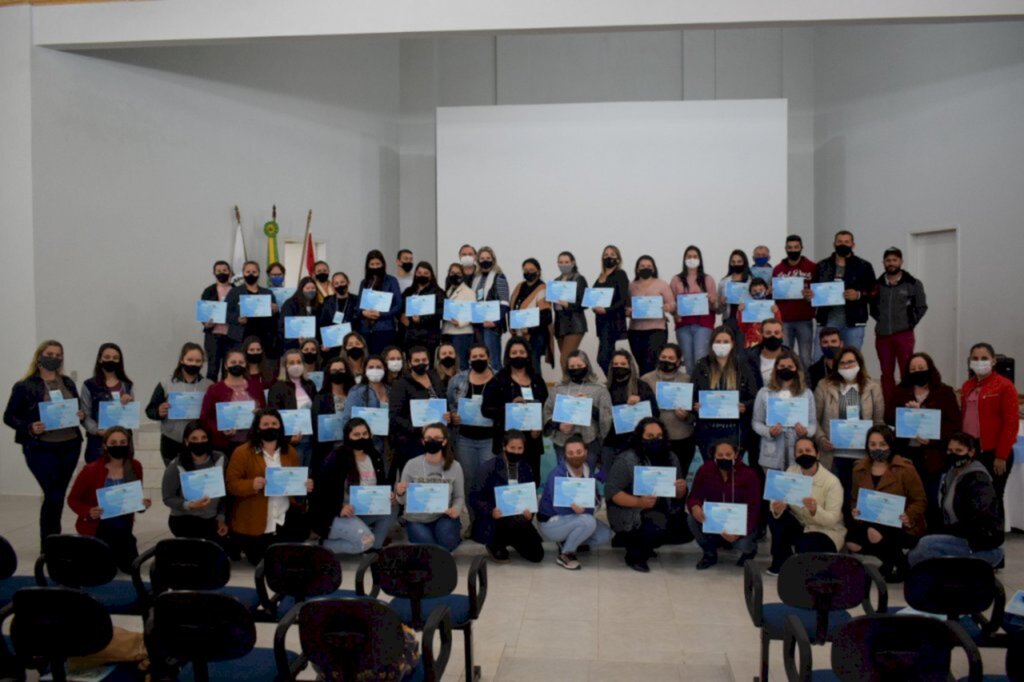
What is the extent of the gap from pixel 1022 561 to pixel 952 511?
148 cm

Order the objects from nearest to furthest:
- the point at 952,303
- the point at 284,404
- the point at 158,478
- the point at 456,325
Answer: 1. the point at 284,404
2. the point at 456,325
3. the point at 158,478
4. the point at 952,303

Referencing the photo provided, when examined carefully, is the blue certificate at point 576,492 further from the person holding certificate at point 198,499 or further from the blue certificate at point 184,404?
the blue certificate at point 184,404

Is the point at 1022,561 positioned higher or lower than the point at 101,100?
lower

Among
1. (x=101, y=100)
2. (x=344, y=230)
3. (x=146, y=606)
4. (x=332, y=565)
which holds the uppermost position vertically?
(x=101, y=100)

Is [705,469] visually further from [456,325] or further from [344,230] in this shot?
[344,230]

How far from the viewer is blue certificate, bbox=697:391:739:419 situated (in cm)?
765

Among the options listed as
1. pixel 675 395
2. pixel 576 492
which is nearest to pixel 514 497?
pixel 576 492

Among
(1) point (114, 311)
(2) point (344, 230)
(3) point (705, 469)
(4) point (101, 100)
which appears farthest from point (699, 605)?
(2) point (344, 230)

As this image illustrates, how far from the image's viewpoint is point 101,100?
10.8m

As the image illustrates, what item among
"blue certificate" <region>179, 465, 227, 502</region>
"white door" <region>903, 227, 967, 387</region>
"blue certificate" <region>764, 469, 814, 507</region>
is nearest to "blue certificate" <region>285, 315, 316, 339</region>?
"blue certificate" <region>179, 465, 227, 502</region>

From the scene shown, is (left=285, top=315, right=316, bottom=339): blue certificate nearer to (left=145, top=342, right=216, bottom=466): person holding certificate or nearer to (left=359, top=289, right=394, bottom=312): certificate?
(left=359, top=289, right=394, bottom=312): certificate

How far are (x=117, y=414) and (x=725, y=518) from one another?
4.98 meters

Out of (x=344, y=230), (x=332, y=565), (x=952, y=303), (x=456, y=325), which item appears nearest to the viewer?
(x=332, y=565)

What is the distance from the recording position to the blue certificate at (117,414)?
7.71 meters
